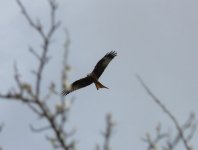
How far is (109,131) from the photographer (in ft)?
27.3

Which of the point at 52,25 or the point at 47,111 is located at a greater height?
the point at 52,25

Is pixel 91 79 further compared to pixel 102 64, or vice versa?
pixel 102 64

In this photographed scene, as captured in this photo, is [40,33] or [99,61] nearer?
[40,33]

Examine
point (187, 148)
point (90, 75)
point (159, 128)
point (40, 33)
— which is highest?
point (90, 75)

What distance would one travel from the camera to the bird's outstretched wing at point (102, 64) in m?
18.1

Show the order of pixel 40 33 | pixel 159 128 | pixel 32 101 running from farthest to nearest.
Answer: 1. pixel 159 128
2. pixel 40 33
3. pixel 32 101

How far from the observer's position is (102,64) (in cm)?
1925

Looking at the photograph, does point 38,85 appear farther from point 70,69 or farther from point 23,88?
point 70,69

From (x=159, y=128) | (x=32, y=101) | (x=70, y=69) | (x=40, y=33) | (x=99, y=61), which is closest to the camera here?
(x=32, y=101)

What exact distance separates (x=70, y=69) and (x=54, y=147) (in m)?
1.36

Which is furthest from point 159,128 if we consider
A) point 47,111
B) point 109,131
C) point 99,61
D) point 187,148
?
point 99,61

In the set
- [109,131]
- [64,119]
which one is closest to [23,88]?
[64,119]

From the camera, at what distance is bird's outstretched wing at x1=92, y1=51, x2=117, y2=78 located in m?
18.1

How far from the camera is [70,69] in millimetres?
8227
